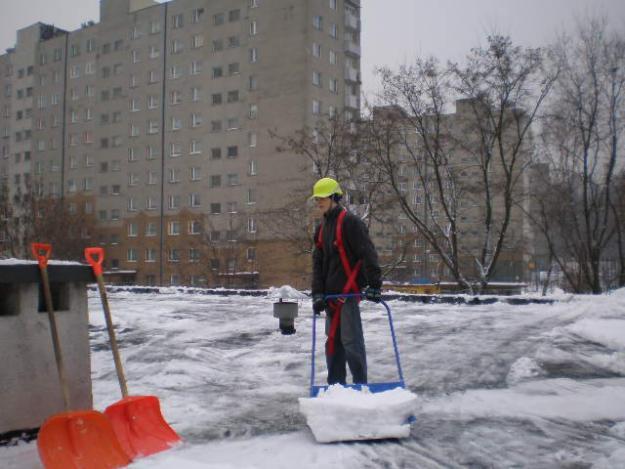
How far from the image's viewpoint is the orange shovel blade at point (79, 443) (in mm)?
3393

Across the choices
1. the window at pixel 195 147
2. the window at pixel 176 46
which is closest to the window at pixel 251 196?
the window at pixel 195 147

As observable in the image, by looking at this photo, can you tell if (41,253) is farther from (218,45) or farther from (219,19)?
(219,19)

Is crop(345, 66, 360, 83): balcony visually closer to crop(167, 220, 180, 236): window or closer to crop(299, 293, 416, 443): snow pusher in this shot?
crop(167, 220, 180, 236): window

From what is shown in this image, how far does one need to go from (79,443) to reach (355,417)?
1.66 meters

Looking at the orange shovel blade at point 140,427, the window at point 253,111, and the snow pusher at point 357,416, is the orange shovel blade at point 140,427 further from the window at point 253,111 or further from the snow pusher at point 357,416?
the window at point 253,111

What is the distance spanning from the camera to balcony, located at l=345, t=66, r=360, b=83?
50.7 m

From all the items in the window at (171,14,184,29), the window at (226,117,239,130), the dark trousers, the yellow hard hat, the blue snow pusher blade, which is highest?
the window at (171,14,184,29)

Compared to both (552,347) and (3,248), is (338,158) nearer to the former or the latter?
(552,347)

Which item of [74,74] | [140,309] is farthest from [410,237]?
[74,74]

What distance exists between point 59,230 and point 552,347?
42093mm

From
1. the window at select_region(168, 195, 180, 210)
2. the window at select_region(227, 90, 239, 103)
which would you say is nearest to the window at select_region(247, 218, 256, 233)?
the window at select_region(168, 195, 180, 210)

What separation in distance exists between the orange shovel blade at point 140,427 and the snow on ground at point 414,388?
11cm

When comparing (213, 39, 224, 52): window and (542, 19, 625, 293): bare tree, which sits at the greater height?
(213, 39, 224, 52): window

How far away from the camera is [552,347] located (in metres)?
7.70
